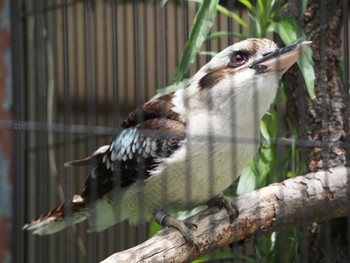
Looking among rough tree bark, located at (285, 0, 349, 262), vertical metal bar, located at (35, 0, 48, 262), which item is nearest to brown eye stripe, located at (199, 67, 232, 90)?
rough tree bark, located at (285, 0, 349, 262)

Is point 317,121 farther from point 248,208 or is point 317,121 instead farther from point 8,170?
point 8,170

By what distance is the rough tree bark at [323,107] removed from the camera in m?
1.78

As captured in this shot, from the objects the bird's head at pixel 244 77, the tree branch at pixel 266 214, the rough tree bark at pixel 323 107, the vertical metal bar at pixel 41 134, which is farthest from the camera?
the vertical metal bar at pixel 41 134

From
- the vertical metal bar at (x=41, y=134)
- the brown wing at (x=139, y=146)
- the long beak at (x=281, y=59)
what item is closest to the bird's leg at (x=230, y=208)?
the brown wing at (x=139, y=146)

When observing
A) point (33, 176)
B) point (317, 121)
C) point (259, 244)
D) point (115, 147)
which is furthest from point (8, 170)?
point (317, 121)

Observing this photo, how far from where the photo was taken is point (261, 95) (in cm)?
157

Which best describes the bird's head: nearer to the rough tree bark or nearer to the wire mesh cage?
the rough tree bark

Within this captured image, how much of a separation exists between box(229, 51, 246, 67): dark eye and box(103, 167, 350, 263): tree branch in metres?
0.28

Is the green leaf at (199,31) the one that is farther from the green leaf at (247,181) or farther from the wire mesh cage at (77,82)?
the wire mesh cage at (77,82)

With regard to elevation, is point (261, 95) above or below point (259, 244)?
above

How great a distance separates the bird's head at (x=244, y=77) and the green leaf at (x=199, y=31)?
0.11 meters

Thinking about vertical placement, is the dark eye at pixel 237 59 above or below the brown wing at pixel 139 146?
above

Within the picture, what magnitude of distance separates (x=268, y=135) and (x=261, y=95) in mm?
310

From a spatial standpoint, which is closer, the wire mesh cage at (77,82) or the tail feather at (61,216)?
the tail feather at (61,216)
